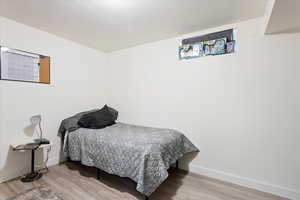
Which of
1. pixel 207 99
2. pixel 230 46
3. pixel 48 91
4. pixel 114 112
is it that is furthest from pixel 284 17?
pixel 48 91

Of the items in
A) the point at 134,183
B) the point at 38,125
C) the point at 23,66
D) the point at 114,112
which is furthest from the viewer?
the point at 114,112

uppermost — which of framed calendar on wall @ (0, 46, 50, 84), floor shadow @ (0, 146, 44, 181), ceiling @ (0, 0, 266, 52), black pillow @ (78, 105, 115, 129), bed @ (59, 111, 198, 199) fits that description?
ceiling @ (0, 0, 266, 52)

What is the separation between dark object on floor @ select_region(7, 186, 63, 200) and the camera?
5.52ft

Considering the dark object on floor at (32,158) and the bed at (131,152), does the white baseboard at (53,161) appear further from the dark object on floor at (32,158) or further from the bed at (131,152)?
the bed at (131,152)

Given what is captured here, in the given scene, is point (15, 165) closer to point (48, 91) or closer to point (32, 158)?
point (32, 158)

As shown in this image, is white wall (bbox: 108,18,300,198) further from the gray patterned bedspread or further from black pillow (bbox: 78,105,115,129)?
black pillow (bbox: 78,105,115,129)

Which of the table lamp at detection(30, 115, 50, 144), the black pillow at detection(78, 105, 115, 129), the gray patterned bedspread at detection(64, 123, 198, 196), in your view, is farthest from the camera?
the black pillow at detection(78, 105, 115, 129)

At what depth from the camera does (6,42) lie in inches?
79.7

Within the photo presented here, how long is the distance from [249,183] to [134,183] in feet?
5.23

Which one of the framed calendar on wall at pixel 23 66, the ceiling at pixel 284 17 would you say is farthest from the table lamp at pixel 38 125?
the ceiling at pixel 284 17

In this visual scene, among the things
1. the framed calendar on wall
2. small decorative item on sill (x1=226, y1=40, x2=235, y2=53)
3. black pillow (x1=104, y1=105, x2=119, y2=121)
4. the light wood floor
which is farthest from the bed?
small decorative item on sill (x1=226, y1=40, x2=235, y2=53)

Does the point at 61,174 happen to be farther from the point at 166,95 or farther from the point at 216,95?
the point at 216,95

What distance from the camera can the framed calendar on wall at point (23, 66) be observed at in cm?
202

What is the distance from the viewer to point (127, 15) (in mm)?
1955
